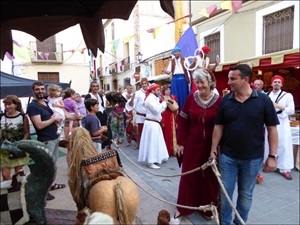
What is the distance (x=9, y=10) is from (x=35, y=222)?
1510 millimetres

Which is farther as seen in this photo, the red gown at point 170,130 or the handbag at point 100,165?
the red gown at point 170,130

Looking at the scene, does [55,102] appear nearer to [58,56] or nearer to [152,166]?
[152,166]

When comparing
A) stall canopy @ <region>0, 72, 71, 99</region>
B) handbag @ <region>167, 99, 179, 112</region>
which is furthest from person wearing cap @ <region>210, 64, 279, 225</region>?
stall canopy @ <region>0, 72, 71, 99</region>

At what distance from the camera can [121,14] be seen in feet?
5.39

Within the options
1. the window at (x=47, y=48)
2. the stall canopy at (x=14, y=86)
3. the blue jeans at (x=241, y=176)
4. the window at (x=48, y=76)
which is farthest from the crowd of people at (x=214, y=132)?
the window at (x=48, y=76)

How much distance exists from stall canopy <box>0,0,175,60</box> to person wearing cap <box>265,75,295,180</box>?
3570 millimetres

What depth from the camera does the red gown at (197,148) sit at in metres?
2.72

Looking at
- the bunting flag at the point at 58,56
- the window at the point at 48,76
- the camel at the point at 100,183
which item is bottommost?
the camel at the point at 100,183

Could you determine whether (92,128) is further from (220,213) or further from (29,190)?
(29,190)

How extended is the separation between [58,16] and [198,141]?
1836 millimetres

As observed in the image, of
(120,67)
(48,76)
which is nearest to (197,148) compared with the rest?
(48,76)

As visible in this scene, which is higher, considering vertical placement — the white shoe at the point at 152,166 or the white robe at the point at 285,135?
the white robe at the point at 285,135

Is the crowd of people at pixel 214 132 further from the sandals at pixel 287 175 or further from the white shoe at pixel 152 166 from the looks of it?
the sandals at pixel 287 175

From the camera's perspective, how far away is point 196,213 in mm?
3158
